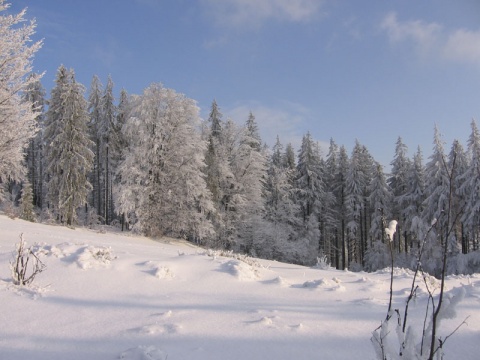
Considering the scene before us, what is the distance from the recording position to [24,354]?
3.81 m

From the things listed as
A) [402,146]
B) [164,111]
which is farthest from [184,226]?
[402,146]

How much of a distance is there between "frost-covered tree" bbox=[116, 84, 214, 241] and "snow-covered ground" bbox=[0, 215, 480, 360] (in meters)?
17.9

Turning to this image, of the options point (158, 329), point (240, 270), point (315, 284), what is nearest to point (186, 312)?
point (158, 329)

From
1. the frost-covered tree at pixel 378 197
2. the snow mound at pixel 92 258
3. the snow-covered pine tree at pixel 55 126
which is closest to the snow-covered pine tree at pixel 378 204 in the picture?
the frost-covered tree at pixel 378 197

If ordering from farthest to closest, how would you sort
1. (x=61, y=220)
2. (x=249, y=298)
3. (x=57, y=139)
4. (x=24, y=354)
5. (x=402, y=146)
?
(x=402, y=146) < (x=61, y=220) < (x=57, y=139) < (x=249, y=298) < (x=24, y=354)

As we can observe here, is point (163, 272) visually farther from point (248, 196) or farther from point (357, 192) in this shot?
point (357, 192)

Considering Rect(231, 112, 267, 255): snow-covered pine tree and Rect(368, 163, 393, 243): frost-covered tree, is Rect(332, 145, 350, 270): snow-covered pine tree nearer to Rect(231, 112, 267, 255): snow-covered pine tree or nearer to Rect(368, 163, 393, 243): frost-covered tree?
Rect(368, 163, 393, 243): frost-covered tree

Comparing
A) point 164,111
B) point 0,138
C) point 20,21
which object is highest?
point 164,111

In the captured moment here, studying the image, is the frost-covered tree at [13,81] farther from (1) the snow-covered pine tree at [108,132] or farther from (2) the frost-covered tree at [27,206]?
(1) the snow-covered pine tree at [108,132]

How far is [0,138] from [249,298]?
313 inches

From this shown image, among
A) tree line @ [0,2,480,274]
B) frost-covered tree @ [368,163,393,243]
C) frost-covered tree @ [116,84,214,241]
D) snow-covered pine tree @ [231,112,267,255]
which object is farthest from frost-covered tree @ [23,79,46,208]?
frost-covered tree @ [368,163,393,243]

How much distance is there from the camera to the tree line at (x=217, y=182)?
2634cm

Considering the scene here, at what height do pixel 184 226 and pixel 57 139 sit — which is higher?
pixel 57 139

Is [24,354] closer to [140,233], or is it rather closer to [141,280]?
[141,280]
